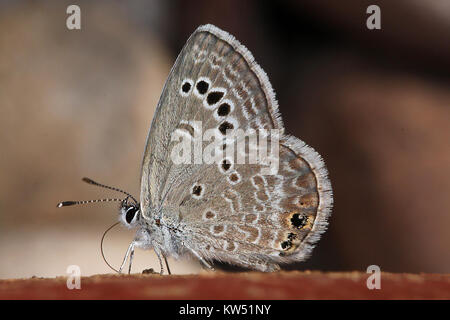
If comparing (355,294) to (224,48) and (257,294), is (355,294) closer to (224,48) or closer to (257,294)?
(257,294)

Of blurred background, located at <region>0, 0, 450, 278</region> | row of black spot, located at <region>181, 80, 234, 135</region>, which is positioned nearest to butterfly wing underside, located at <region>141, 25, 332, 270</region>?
row of black spot, located at <region>181, 80, 234, 135</region>

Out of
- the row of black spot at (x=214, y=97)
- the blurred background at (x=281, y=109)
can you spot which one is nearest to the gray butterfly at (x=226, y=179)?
the row of black spot at (x=214, y=97)

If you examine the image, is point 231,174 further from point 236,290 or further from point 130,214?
point 236,290

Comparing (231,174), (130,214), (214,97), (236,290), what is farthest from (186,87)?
(236,290)

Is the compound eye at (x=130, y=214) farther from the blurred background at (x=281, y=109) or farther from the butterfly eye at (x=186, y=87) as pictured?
the blurred background at (x=281, y=109)

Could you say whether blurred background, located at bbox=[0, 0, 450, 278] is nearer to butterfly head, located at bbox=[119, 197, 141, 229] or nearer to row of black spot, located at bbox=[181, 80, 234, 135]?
butterfly head, located at bbox=[119, 197, 141, 229]
